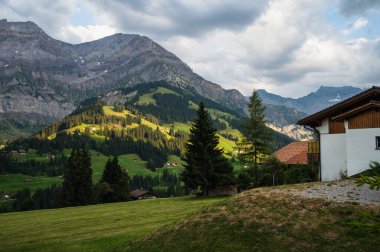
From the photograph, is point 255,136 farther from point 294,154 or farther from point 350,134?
point 350,134

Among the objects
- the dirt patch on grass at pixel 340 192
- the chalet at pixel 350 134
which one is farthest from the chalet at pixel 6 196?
the dirt patch on grass at pixel 340 192

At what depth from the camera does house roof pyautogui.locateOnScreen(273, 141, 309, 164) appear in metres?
63.3

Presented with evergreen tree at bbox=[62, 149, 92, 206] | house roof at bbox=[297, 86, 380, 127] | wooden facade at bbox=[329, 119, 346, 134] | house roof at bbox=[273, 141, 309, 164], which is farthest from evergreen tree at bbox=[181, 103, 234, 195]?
evergreen tree at bbox=[62, 149, 92, 206]

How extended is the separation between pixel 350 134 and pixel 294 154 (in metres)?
33.2

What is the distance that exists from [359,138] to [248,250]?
20.7 meters

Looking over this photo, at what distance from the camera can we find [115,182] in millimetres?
97125

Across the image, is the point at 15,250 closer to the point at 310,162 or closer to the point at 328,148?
the point at 328,148

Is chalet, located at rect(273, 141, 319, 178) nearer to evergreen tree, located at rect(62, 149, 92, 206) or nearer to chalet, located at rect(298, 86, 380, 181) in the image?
chalet, located at rect(298, 86, 380, 181)

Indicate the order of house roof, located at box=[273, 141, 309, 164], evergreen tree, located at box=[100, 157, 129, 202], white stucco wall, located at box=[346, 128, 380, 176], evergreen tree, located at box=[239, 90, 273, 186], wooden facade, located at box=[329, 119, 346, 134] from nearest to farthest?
white stucco wall, located at box=[346, 128, 380, 176] < wooden facade, located at box=[329, 119, 346, 134] < evergreen tree, located at box=[239, 90, 273, 186] < house roof, located at box=[273, 141, 309, 164] < evergreen tree, located at box=[100, 157, 129, 202]

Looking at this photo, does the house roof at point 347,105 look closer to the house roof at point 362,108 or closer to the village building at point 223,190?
the house roof at point 362,108

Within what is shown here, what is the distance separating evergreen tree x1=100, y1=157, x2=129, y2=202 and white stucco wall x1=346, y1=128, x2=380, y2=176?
2789 inches

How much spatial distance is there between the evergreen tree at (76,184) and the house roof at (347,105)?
62108mm

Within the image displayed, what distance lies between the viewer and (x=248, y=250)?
54.3 ft

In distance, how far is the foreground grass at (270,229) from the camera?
52.9ft
